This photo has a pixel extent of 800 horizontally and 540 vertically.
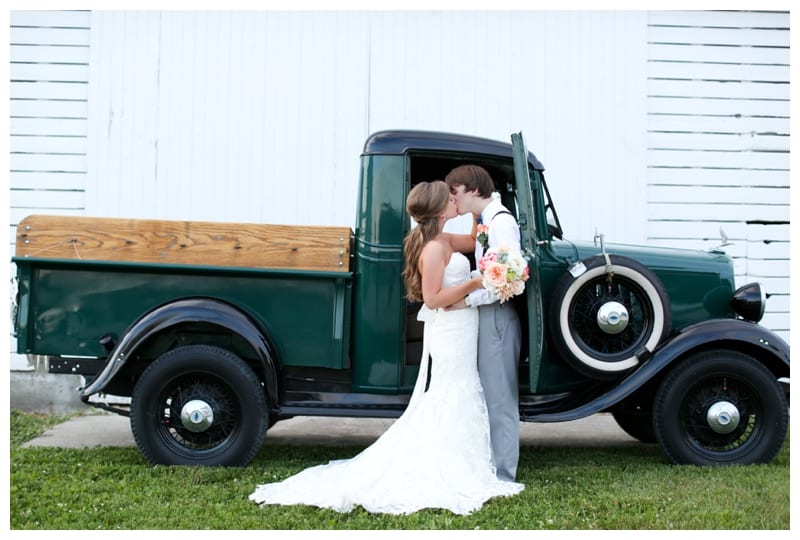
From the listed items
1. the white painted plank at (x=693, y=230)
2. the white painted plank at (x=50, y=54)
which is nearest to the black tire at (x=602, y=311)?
the white painted plank at (x=693, y=230)

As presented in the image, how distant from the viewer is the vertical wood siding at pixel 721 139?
23.6ft

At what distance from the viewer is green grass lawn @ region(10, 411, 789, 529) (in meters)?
3.65

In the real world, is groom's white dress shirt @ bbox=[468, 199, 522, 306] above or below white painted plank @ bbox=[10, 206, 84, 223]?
below

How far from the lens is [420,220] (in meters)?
4.27

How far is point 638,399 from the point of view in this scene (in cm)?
493

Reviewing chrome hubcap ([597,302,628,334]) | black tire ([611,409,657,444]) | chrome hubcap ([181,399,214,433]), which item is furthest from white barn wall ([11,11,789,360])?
chrome hubcap ([181,399,214,433])

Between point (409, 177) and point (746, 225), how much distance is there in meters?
4.15

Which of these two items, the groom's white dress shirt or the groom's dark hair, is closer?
the groom's white dress shirt

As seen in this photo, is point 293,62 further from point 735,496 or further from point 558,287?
point 735,496

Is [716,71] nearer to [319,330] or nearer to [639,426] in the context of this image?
[639,426]

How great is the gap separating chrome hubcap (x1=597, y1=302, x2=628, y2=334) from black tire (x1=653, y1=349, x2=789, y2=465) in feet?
1.49

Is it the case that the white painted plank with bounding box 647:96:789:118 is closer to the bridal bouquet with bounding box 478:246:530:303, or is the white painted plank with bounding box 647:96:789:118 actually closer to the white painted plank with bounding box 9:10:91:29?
the bridal bouquet with bounding box 478:246:530:303

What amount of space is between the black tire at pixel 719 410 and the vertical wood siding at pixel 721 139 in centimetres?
276

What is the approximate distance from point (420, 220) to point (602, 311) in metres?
1.25
